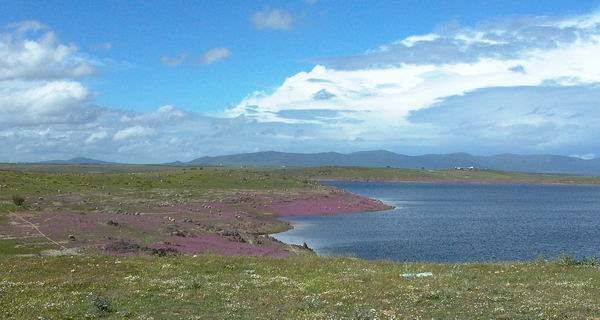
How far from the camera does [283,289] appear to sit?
91.4 ft

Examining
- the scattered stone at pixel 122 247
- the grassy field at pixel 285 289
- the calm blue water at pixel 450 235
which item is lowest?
the calm blue water at pixel 450 235

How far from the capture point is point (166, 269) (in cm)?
3391

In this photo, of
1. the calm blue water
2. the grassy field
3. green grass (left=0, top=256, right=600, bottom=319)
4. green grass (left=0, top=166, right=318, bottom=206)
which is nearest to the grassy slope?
green grass (left=0, top=166, right=318, bottom=206)

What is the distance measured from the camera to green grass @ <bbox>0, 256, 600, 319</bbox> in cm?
2255

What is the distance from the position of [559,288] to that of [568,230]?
7369 cm

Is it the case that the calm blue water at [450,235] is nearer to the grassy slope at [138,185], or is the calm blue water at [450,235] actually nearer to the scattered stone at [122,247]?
the scattered stone at [122,247]

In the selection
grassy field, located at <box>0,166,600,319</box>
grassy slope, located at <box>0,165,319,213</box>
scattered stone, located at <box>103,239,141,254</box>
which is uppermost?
grassy slope, located at <box>0,165,319,213</box>

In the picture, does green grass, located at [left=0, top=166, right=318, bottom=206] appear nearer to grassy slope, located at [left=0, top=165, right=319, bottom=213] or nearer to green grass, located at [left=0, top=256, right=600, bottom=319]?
grassy slope, located at [left=0, top=165, right=319, bottom=213]

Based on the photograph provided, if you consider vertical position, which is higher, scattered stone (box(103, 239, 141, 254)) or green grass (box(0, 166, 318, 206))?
green grass (box(0, 166, 318, 206))

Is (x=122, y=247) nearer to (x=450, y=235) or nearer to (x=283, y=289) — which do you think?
(x=283, y=289)

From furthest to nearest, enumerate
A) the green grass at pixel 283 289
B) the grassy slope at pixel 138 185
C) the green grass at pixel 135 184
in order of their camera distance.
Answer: the green grass at pixel 135 184, the grassy slope at pixel 138 185, the green grass at pixel 283 289

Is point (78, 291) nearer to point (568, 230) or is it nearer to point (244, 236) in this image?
point (244, 236)

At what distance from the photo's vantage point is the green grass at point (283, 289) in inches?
888

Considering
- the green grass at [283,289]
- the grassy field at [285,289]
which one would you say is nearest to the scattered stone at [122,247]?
the grassy field at [285,289]
